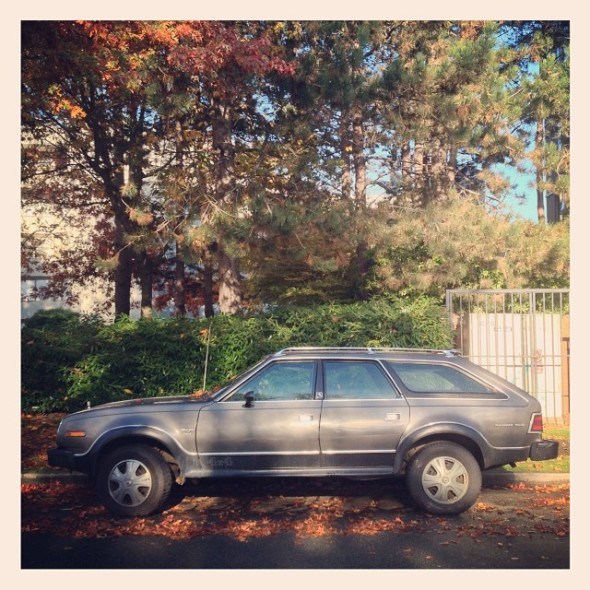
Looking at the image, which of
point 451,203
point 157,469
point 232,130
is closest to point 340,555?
point 157,469

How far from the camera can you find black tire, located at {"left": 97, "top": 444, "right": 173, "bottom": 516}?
670cm

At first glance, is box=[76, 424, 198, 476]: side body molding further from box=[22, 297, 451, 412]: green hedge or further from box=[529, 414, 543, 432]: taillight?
box=[22, 297, 451, 412]: green hedge

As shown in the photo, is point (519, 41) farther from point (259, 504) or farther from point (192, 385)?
point (259, 504)

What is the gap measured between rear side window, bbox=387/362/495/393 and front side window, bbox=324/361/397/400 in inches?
7.3

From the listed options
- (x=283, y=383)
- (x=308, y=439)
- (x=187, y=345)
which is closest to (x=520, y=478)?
(x=308, y=439)

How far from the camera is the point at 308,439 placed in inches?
268

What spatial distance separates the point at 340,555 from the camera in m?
5.66

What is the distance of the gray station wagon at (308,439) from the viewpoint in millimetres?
6758

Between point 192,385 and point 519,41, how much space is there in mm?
12826

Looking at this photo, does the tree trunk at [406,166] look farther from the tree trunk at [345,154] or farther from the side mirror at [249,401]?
the side mirror at [249,401]

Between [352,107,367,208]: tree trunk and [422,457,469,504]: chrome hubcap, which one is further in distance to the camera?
[352,107,367,208]: tree trunk

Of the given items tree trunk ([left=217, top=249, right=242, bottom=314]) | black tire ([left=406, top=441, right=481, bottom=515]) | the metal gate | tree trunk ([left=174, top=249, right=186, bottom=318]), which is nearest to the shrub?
tree trunk ([left=217, top=249, right=242, bottom=314])

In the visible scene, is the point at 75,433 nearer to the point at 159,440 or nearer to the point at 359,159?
the point at 159,440

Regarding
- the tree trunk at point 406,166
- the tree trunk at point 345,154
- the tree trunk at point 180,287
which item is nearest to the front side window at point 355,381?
the tree trunk at point 345,154
